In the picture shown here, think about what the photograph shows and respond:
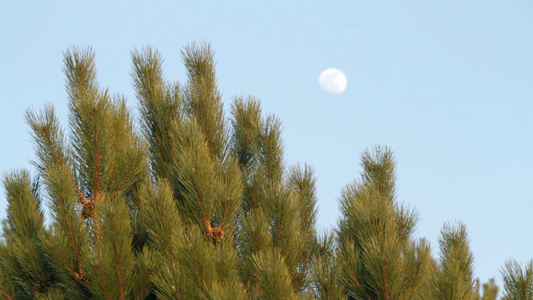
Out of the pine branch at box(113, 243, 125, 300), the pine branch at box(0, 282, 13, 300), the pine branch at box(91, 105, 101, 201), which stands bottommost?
the pine branch at box(0, 282, 13, 300)

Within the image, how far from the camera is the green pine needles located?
5.69 metres

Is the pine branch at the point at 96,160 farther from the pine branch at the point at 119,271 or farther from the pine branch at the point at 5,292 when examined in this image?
the pine branch at the point at 5,292

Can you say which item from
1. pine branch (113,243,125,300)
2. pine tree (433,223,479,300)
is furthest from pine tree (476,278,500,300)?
pine branch (113,243,125,300)

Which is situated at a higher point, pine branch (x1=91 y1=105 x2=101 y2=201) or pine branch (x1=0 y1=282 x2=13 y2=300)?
pine branch (x1=91 y1=105 x2=101 y2=201)

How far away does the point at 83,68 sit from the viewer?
7141 millimetres

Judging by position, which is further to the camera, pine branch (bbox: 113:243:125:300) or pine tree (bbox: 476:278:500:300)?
pine tree (bbox: 476:278:500:300)

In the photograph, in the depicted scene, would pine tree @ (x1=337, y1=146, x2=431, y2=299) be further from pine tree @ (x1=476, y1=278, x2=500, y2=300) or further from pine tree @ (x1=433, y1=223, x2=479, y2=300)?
pine tree @ (x1=476, y1=278, x2=500, y2=300)

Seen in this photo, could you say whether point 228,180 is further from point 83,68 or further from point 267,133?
point 83,68

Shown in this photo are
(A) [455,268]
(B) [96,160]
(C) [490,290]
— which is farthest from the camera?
(C) [490,290]

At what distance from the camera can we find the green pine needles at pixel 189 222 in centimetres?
569

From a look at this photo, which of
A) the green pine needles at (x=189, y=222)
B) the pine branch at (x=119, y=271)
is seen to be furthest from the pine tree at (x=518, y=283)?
the pine branch at (x=119, y=271)

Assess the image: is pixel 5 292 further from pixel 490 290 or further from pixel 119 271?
pixel 490 290

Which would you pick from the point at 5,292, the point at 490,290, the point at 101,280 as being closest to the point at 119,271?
the point at 101,280

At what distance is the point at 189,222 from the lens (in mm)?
6301
